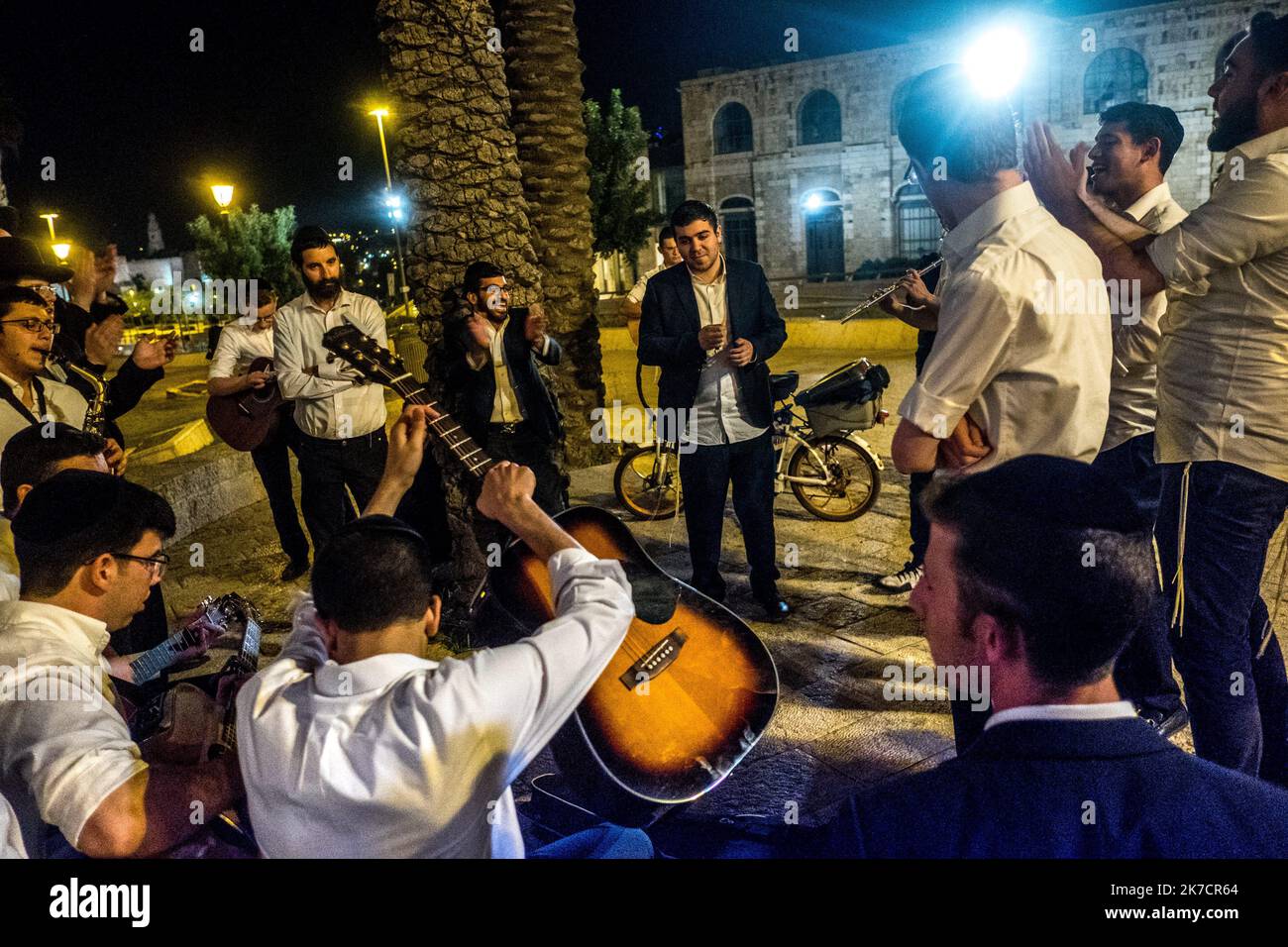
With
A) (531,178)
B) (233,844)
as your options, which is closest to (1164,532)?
(233,844)

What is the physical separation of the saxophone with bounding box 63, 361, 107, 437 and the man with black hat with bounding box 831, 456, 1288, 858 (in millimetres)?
3717

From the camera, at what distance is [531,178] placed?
→ 7707 millimetres

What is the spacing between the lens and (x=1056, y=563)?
1389 millimetres

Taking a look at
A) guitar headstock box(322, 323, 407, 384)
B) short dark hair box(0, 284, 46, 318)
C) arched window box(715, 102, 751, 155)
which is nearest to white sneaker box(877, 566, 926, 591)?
guitar headstock box(322, 323, 407, 384)

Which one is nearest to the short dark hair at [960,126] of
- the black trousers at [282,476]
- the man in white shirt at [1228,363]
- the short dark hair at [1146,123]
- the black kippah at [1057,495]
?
the man in white shirt at [1228,363]

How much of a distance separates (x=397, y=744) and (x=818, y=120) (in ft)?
143

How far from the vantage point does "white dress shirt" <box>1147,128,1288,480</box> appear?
253cm

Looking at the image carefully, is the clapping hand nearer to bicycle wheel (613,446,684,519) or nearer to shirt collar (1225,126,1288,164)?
shirt collar (1225,126,1288,164)

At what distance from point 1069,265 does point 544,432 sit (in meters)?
2.84

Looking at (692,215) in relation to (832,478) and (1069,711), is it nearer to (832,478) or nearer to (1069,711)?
(832,478)

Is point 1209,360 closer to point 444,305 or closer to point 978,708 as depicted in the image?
point 978,708

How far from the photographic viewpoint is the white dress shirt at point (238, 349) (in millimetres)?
5586

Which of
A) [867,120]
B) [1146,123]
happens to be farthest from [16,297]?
[867,120]

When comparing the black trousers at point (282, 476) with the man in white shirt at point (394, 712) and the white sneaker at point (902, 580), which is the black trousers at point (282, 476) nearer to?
the white sneaker at point (902, 580)
